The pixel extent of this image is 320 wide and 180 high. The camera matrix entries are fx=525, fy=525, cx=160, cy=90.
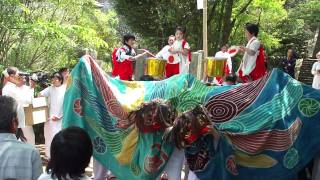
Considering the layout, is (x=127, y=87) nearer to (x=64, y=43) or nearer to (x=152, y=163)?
(x=152, y=163)

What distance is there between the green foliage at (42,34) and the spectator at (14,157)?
7477 millimetres

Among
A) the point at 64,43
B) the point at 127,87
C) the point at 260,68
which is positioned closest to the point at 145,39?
the point at 64,43

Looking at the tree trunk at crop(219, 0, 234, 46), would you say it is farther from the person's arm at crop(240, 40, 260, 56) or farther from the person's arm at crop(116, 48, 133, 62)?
the person's arm at crop(240, 40, 260, 56)

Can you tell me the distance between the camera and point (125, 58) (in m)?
10.1

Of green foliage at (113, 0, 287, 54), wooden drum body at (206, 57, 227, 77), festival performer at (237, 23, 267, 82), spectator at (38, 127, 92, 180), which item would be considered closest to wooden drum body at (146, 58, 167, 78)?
wooden drum body at (206, 57, 227, 77)

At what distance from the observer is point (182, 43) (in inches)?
422

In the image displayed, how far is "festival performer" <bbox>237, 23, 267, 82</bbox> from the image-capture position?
776 centimetres

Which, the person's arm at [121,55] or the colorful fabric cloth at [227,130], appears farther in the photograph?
the person's arm at [121,55]

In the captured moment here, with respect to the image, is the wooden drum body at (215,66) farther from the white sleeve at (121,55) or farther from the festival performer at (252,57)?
the white sleeve at (121,55)

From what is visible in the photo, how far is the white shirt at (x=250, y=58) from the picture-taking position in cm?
777

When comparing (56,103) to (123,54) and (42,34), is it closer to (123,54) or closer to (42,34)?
(123,54)

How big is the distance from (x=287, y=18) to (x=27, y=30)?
1405 centimetres

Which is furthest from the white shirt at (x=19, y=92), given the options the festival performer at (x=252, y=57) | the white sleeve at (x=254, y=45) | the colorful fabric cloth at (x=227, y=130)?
the white sleeve at (x=254, y=45)

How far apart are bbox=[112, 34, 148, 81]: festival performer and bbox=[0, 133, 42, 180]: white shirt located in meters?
7.12
